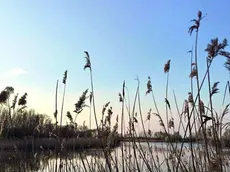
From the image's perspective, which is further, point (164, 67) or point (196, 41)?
point (164, 67)

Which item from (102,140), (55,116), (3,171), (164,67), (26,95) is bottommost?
(3,171)

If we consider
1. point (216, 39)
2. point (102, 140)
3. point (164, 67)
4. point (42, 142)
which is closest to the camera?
point (216, 39)

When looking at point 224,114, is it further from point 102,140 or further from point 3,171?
point 3,171

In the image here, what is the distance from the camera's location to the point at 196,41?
12.0ft

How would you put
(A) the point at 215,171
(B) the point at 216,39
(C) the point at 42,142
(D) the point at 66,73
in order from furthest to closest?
(C) the point at 42,142 < (D) the point at 66,73 < (B) the point at 216,39 < (A) the point at 215,171

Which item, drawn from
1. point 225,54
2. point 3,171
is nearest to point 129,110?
point 225,54

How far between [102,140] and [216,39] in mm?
1619

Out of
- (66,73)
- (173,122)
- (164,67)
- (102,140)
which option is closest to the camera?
(102,140)

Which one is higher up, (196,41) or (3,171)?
(196,41)

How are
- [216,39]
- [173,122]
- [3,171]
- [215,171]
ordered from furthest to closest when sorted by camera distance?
[3,171] < [173,122] < [216,39] < [215,171]

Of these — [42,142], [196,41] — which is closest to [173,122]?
[196,41]

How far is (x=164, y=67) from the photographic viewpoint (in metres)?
5.00

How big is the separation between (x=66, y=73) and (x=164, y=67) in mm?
1371

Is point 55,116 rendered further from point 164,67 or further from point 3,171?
point 3,171
